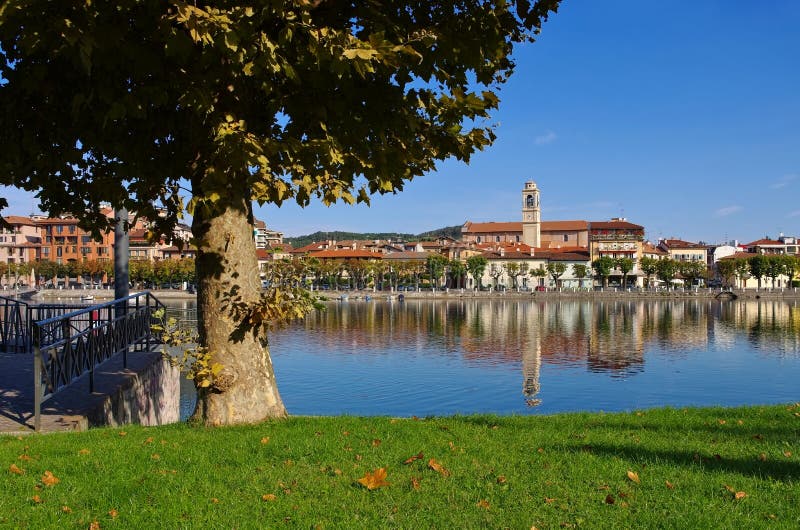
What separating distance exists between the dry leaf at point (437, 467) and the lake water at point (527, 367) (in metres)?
15.3

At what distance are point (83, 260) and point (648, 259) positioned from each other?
113m

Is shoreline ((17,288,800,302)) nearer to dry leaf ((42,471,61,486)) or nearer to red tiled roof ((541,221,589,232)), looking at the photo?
red tiled roof ((541,221,589,232))

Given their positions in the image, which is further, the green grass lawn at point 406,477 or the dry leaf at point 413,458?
the dry leaf at point 413,458

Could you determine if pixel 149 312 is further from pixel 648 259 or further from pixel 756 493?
pixel 648 259

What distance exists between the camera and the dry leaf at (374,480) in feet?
18.6

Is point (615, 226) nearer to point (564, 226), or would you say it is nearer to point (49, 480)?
point (564, 226)

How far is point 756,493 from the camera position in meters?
5.46

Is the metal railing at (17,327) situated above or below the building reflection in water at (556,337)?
above

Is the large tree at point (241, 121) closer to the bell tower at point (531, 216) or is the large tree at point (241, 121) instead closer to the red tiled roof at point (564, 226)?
the bell tower at point (531, 216)

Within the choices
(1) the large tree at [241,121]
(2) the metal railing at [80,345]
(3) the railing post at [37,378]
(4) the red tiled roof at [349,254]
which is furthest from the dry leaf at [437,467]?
(4) the red tiled roof at [349,254]

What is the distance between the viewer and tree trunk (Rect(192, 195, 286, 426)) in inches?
337

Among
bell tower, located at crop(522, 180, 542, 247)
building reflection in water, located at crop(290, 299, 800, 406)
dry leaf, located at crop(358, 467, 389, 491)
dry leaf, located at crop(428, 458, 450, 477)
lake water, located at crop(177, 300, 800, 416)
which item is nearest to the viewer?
dry leaf, located at crop(358, 467, 389, 491)

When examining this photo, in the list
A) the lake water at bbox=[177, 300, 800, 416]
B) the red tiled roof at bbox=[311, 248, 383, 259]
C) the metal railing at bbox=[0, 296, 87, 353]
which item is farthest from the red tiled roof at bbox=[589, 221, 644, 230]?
the metal railing at bbox=[0, 296, 87, 353]

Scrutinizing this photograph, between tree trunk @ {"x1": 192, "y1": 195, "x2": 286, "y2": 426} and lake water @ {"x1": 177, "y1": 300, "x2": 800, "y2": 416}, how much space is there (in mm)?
13858
